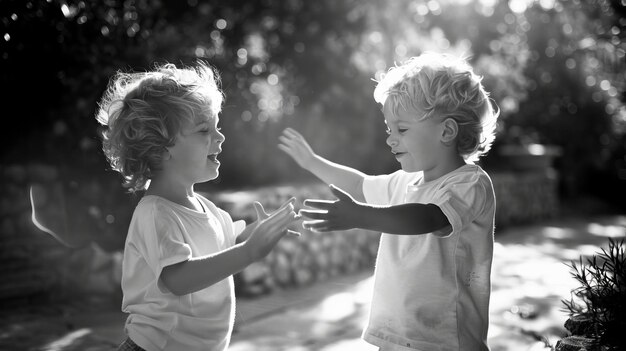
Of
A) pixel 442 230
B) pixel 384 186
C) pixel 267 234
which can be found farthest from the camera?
pixel 384 186

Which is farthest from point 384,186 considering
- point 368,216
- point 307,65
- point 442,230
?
point 307,65

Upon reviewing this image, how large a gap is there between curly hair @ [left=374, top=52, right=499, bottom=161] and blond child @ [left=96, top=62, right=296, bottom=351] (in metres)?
0.58

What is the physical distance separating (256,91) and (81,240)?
2494 mm

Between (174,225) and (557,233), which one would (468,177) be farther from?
(557,233)

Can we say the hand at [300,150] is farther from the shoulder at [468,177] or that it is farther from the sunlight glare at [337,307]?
the sunlight glare at [337,307]

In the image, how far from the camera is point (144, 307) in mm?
1774

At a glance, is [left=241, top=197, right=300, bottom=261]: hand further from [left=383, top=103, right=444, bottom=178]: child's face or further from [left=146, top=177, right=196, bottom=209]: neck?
[left=383, top=103, right=444, bottom=178]: child's face

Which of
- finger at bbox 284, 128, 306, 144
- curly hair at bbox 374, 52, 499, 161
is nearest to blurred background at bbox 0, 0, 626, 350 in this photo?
finger at bbox 284, 128, 306, 144

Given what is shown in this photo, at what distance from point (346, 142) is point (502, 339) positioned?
13.4 ft

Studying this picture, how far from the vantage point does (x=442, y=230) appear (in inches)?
70.2

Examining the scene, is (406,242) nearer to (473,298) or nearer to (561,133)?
(473,298)

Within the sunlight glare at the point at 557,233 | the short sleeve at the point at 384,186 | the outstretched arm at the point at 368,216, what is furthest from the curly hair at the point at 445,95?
the sunlight glare at the point at 557,233

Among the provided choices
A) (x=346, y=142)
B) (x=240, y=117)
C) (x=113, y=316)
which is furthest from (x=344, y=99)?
(x=113, y=316)

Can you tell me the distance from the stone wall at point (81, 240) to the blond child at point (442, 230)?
281cm
